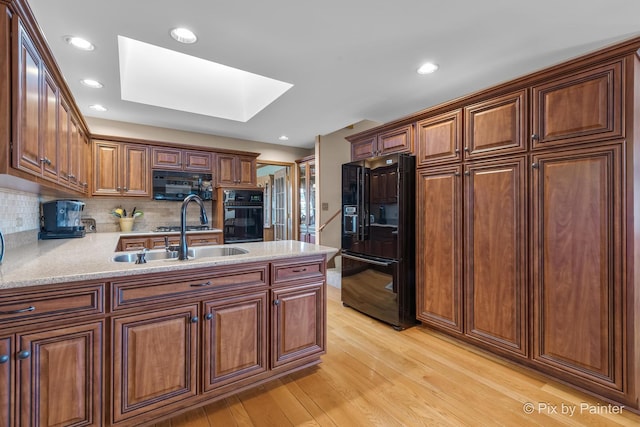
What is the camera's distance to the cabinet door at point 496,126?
2.21 m

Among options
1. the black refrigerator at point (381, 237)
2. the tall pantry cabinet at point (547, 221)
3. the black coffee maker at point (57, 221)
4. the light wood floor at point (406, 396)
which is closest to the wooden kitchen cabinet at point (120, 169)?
the black coffee maker at point (57, 221)

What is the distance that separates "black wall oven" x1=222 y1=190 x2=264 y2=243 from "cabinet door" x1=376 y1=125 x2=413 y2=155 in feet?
7.37

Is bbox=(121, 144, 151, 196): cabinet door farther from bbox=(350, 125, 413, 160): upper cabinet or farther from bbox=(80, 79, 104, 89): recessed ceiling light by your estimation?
bbox=(350, 125, 413, 160): upper cabinet

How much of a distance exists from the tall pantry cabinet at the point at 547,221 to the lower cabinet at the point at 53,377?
2.62 metres

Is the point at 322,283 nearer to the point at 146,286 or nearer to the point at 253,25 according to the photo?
the point at 146,286

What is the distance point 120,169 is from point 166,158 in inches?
23.2

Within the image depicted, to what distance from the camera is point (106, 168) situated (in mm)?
3912

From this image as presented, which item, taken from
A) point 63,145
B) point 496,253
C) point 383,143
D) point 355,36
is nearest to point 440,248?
point 496,253

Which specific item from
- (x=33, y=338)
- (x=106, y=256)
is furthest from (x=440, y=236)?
(x=33, y=338)

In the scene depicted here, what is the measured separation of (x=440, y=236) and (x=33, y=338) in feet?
9.31

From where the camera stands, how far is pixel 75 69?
2588mm

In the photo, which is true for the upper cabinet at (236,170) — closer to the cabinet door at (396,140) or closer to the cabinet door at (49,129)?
the cabinet door at (396,140)

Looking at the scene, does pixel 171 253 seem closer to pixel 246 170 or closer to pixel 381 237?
pixel 381 237

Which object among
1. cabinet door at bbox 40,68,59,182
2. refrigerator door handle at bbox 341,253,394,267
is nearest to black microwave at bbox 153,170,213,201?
cabinet door at bbox 40,68,59,182
